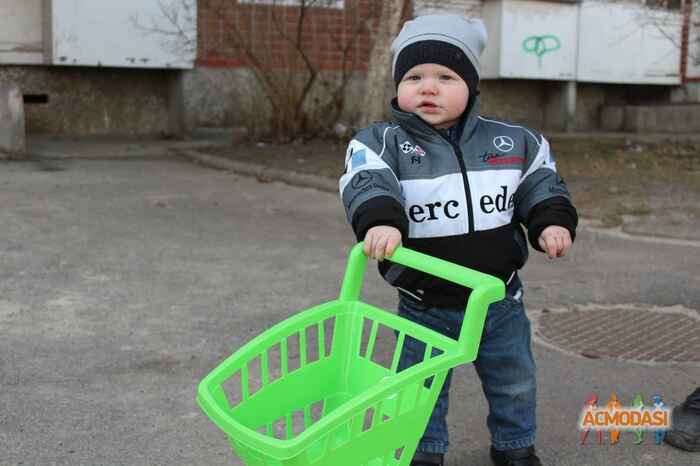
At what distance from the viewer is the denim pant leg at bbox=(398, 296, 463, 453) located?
106 inches

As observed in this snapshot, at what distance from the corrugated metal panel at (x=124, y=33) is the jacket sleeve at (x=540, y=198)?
12.2 meters

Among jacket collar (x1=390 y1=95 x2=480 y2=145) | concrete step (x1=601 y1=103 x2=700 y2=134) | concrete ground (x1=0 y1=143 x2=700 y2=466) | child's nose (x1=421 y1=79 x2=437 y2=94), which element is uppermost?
child's nose (x1=421 y1=79 x2=437 y2=94)

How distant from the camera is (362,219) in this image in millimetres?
2352

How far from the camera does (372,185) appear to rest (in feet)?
8.06

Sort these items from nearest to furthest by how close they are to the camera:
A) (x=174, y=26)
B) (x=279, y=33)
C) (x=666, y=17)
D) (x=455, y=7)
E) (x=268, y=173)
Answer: (x=268, y=173) → (x=279, y=33) → (x=174, y=26) → (x=455, y=7) → (x=666, y=17)

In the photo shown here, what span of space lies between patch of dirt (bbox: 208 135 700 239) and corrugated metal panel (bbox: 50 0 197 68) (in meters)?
2.73

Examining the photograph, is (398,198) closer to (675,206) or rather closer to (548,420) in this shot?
(548,420)

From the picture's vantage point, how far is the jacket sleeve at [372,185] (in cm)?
234

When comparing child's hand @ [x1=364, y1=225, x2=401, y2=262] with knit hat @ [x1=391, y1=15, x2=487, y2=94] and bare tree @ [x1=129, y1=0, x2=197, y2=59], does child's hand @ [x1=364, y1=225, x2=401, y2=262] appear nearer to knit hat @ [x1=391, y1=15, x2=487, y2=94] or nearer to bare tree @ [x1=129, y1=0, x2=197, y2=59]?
knit hat @ [x1=391, y1=15, x2=487, y2=94]

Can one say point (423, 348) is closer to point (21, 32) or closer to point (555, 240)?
point (555, 240)

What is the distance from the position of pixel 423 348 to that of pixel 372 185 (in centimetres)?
56

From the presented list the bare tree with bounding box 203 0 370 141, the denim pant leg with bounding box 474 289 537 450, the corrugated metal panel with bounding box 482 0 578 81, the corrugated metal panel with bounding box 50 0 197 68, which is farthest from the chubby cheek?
the corrugated metal panel with bounding box 482 0 578 81
